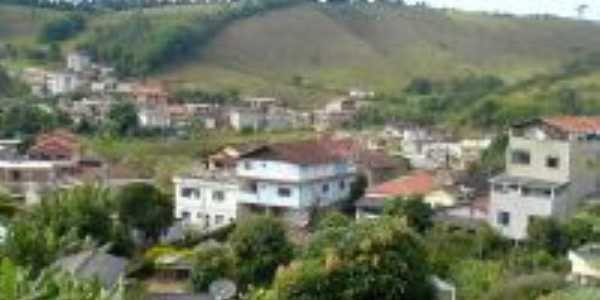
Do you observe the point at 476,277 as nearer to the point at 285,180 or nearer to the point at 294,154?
the point at 285,180

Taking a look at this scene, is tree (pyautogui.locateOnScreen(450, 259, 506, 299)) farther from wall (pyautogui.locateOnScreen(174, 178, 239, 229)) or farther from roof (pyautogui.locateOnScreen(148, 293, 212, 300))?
wall (pyautogui.locateOnScreen(174, 178, 239, 229))

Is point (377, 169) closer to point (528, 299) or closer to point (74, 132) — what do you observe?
point (74, 132)

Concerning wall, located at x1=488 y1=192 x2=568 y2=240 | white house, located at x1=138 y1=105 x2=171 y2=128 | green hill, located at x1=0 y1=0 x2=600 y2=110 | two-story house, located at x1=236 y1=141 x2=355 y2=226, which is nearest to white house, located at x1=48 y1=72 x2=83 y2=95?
green hill, located at x1=0 y1=0 x2=600 y2=110

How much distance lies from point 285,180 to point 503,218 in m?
7.80

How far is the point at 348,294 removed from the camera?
20.7m

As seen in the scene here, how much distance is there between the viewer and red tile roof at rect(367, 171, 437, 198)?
3766cm

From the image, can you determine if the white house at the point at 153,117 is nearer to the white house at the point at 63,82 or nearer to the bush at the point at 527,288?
the white house at the point at 63,82

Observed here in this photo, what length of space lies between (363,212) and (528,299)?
14293mm

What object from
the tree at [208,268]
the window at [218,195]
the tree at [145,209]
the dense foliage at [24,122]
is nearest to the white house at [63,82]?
the dense foliage at [24,122]

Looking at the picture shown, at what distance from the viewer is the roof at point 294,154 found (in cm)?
3816

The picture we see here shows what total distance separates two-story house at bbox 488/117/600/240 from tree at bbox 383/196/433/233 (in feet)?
7.47

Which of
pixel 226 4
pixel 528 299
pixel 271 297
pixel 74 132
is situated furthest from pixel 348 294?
pixel 226 4

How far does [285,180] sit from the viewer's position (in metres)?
38.0

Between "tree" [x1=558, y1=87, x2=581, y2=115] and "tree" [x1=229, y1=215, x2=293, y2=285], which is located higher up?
"tree" [x1=558, y1=87, x2=581, y2=115]
